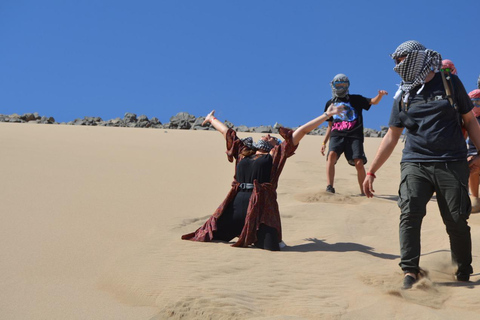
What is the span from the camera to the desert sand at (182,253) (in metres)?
4.43

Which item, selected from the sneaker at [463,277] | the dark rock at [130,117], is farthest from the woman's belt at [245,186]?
the dark rock at [130,117]

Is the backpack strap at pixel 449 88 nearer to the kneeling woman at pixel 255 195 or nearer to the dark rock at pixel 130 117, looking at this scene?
the kneeling woman at pixel 255 195

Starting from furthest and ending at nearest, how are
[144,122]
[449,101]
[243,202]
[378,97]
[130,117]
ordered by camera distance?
[130,117] < [144,122] < [378,97] < [243,202] < [449,101]

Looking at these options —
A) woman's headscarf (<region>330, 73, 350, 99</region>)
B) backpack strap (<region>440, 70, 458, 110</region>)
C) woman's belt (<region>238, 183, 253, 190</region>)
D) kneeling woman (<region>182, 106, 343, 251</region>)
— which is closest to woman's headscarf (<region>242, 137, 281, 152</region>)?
kneeling woman (<region>182, 106, 343, 251</region>)

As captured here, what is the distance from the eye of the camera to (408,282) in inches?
189

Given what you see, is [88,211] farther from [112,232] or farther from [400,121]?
[400,121]

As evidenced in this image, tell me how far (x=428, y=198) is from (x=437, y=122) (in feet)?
2.05

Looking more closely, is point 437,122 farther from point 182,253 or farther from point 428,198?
point 182,253

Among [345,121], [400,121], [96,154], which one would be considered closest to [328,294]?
[400,121]

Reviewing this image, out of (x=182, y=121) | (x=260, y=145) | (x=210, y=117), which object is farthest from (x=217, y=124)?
(x=182, y=121)

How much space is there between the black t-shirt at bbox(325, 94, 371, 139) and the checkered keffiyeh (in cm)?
483

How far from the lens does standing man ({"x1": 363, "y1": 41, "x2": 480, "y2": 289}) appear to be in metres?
4.81

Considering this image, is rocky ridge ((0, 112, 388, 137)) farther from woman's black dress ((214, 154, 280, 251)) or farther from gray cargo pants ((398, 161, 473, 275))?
gray cargo pants ((398, 161, 473, 275))

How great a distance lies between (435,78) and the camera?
16.1 feet
